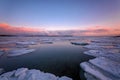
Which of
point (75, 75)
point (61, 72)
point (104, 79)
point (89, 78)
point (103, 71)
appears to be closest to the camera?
point (104, 79)

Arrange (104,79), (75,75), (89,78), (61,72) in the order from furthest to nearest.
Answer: (61,72)
(75,75)
(89,78)
(104,79)

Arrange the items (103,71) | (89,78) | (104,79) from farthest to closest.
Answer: (103,71) < (89,78) < (104,79)

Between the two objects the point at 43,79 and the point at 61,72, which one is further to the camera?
the point at 61,72

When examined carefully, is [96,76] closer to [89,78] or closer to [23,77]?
[89,78]

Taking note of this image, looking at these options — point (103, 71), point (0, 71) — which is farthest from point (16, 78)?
point (103, 71)

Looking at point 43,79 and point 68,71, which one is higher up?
point 43,79

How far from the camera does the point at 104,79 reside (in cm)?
327

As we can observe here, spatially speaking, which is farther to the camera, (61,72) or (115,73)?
(61,72)

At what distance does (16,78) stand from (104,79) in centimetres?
262

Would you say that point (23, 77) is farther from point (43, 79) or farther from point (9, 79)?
point (43, 79)

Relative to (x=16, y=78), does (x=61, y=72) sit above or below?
below

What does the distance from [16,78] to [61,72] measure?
1792 millimetres

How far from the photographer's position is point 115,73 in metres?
3.60

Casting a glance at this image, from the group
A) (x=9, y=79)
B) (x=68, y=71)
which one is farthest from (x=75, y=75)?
(x=9, y=79)
